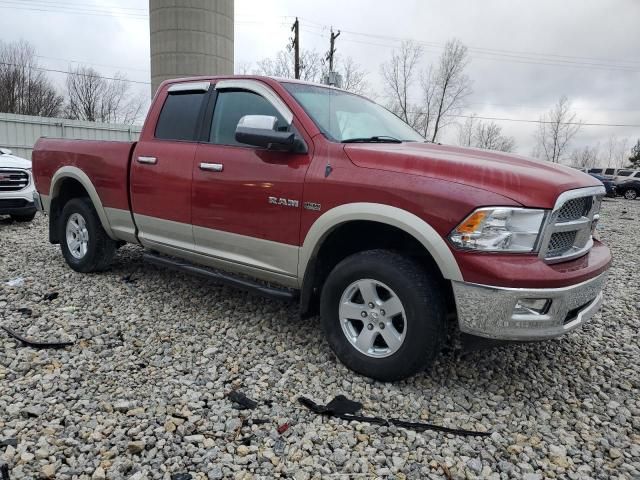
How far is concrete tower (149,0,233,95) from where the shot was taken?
25750 millimetres

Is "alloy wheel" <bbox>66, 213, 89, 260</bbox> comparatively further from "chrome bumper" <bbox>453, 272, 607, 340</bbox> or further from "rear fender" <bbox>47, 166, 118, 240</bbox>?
"chrome bumper" <bbox>453, 272, 607, 340</bbox>

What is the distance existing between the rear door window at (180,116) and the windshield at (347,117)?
0.92 m

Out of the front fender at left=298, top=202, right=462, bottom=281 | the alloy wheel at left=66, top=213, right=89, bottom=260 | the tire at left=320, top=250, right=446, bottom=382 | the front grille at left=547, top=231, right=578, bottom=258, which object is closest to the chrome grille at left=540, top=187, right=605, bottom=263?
the front grille at left=547, top=231, right=578, bottom=258

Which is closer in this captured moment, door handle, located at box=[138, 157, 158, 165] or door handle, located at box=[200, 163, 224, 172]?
door handle, located at box=[200, 163, 224, 172]

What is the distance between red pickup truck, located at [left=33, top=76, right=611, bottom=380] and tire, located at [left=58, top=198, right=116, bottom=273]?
0.67 m

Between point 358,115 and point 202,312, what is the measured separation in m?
2.14

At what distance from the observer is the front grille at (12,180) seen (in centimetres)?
807

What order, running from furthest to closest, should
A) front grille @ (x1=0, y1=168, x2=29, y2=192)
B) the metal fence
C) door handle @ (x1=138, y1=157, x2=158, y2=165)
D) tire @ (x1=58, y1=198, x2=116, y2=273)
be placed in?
the metal fence → front grille @ (x1=0, y1=168, x2=29, y2=192) → tire @ (x1=58, y1=198, x2=116, y2=273) → door handle @ (x1=138, y1=157, x2=158, y2=165)

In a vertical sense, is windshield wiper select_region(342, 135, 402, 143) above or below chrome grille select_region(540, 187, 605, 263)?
above

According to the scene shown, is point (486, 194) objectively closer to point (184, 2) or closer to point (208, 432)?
point (208, 432)

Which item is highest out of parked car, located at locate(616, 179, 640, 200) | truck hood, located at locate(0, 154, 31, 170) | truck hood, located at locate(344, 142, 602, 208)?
truck hood, located at locate(344, 142, 602, 208)

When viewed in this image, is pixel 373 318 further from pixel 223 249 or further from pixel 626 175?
pixel 626 175

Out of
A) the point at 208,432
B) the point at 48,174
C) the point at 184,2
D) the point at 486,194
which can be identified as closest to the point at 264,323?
the point at 208,432

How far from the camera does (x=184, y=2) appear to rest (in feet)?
83.9
